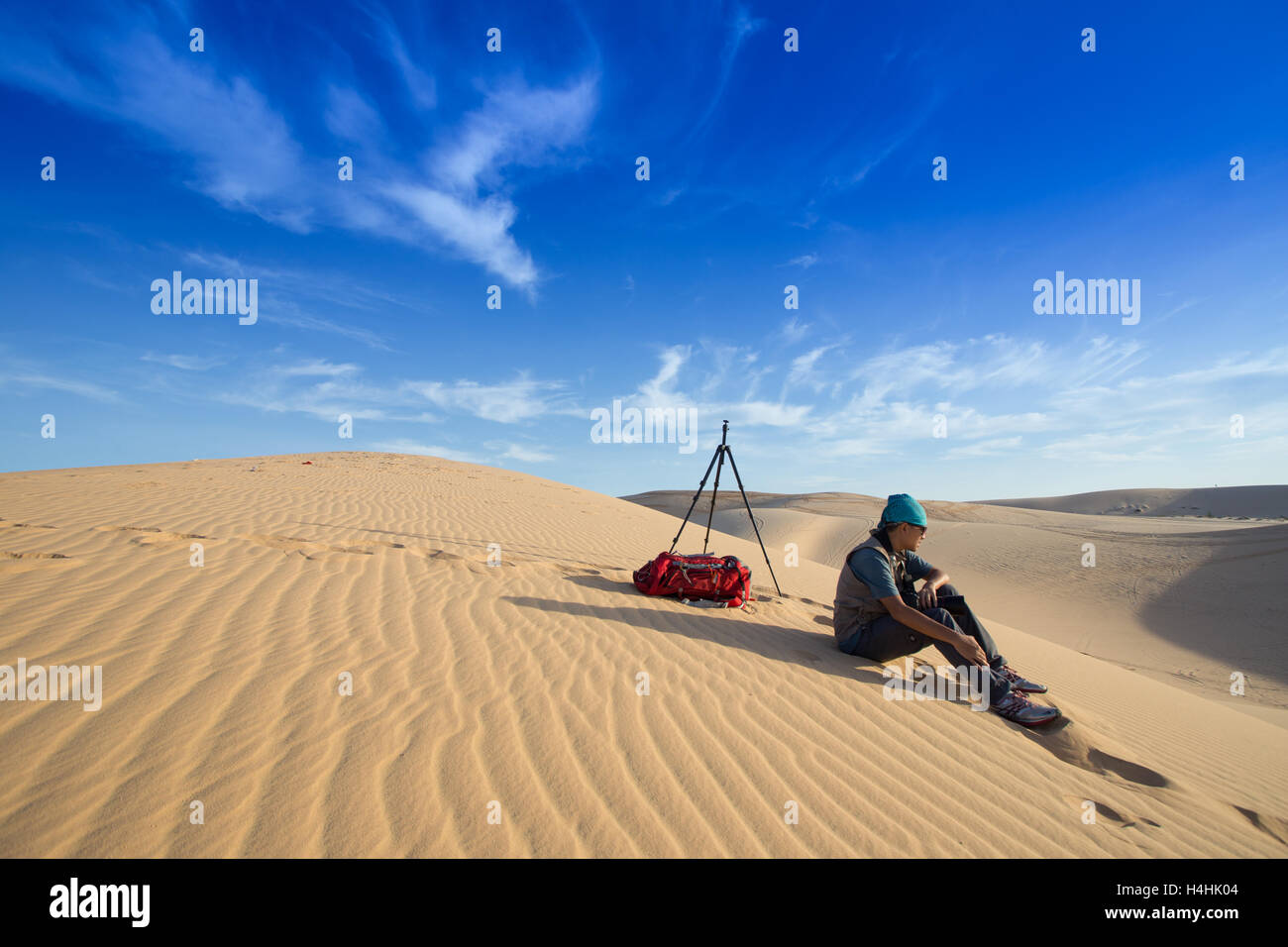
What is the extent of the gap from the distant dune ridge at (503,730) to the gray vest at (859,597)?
1.01 feet

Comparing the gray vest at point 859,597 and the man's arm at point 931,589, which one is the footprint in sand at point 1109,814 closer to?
the man's arm at point 931,589

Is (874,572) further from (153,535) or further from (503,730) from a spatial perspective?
(153,535)

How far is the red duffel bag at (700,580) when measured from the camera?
6.34 meters

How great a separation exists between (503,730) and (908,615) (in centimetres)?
295

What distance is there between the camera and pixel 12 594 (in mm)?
4012

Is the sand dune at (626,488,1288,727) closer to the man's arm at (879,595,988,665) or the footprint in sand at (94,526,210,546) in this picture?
the man's arm at (879,595,988,665)

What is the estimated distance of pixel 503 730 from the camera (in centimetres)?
304

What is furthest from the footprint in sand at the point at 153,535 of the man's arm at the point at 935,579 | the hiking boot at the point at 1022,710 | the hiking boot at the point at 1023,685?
the hiking boot at the point at 1023,685
